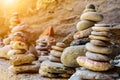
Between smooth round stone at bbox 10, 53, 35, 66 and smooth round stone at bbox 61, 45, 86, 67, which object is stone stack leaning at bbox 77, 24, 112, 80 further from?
smooth round stone at bbox 10, 53, 35, 66

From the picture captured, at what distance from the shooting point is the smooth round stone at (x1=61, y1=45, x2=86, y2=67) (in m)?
1.98

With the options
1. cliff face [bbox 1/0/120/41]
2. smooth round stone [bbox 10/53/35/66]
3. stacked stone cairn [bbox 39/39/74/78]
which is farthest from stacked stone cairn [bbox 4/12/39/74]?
cliff face [bbox 1/0/120/41]

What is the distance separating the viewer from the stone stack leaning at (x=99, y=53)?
160 centimetres

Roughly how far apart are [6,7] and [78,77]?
302cm

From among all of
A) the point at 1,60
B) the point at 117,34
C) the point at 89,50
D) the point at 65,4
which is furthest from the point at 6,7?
the point at 89,50

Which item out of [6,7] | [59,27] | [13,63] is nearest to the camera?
[13,63]

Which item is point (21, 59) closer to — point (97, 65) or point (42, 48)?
point (42, 48)

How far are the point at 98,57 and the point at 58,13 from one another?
2.47 meters

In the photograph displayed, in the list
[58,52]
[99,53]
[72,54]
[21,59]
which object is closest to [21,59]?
[21,59]

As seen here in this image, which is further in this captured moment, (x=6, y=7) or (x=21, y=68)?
(x=6, y=7)

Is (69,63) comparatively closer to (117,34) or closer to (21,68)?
(21,68)

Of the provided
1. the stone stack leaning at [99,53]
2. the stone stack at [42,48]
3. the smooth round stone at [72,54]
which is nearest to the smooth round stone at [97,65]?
the stone stack leaning at [99,53]

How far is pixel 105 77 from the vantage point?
1564 millimetres

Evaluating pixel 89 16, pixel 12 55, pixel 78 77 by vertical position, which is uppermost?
pixel 89 16
